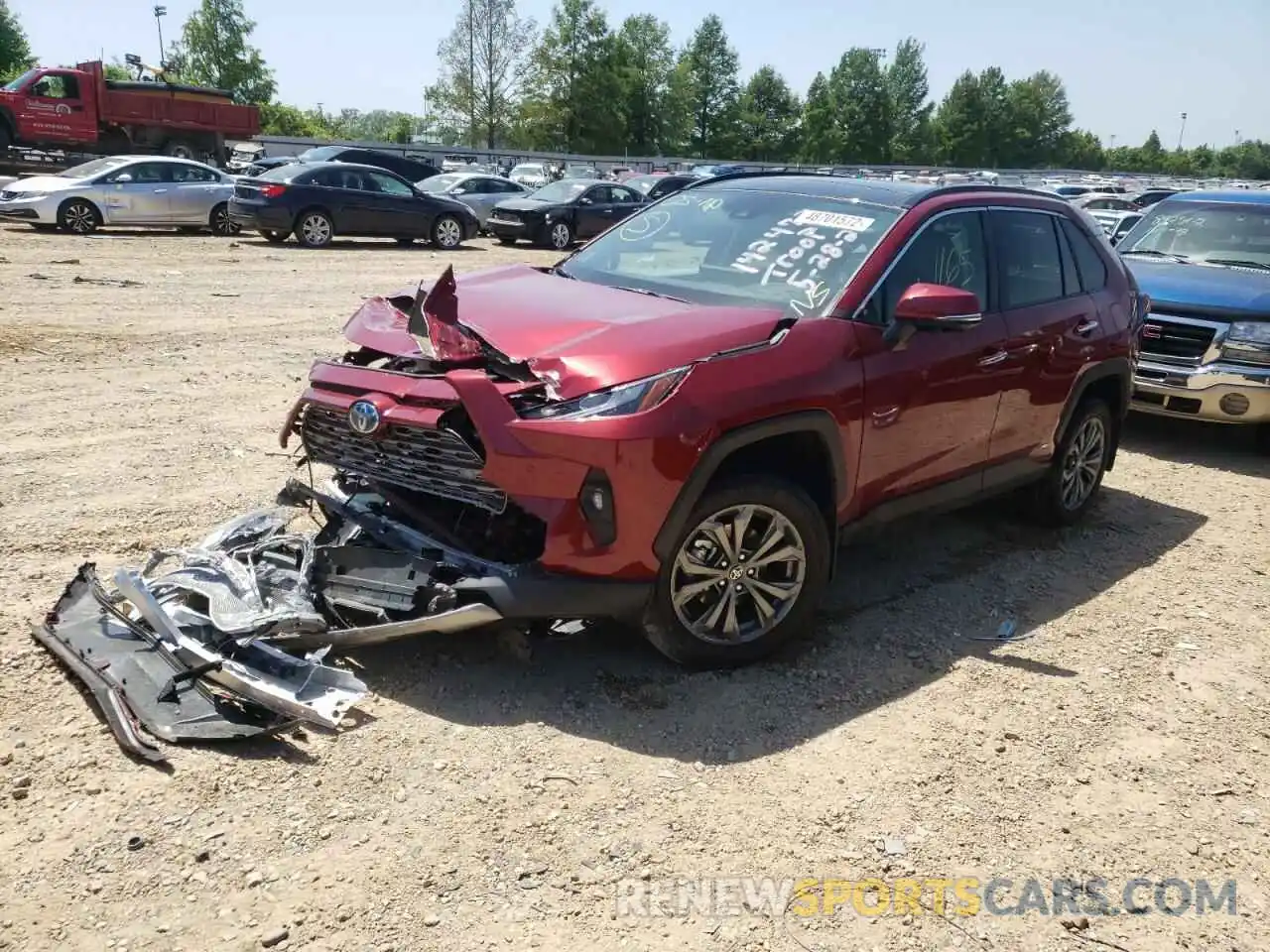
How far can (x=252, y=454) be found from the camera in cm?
614

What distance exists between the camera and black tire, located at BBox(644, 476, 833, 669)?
12.3 feet

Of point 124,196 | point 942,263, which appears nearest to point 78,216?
point 124,196

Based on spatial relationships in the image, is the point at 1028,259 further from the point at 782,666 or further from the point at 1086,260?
the point at 782,666

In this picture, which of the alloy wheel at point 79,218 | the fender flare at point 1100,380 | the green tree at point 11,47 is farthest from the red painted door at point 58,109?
the green tree at point 11,47

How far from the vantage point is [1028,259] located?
5.31 metres

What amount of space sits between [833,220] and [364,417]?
2.30 meters

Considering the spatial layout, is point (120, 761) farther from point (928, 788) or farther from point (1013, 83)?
point (1013, 83)

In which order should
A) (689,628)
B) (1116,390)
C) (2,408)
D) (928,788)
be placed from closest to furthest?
1. (928,788)
2. (689,628)
3. (1116,390)
4. (2,408)

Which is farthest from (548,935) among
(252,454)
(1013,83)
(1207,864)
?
(1013,83)

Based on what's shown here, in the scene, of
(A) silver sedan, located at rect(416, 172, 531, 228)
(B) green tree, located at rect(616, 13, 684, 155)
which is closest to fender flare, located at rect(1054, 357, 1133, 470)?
(A) silver sedan, located at rect(416, 172, 531, 228)

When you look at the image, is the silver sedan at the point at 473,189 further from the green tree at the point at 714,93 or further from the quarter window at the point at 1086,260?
the green tree at the point at 714,93

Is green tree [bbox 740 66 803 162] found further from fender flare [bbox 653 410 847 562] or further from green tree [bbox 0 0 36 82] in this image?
fender flare [bbox 653 410 847 562]

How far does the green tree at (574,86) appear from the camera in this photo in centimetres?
7525

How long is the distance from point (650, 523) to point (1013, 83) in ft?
426
